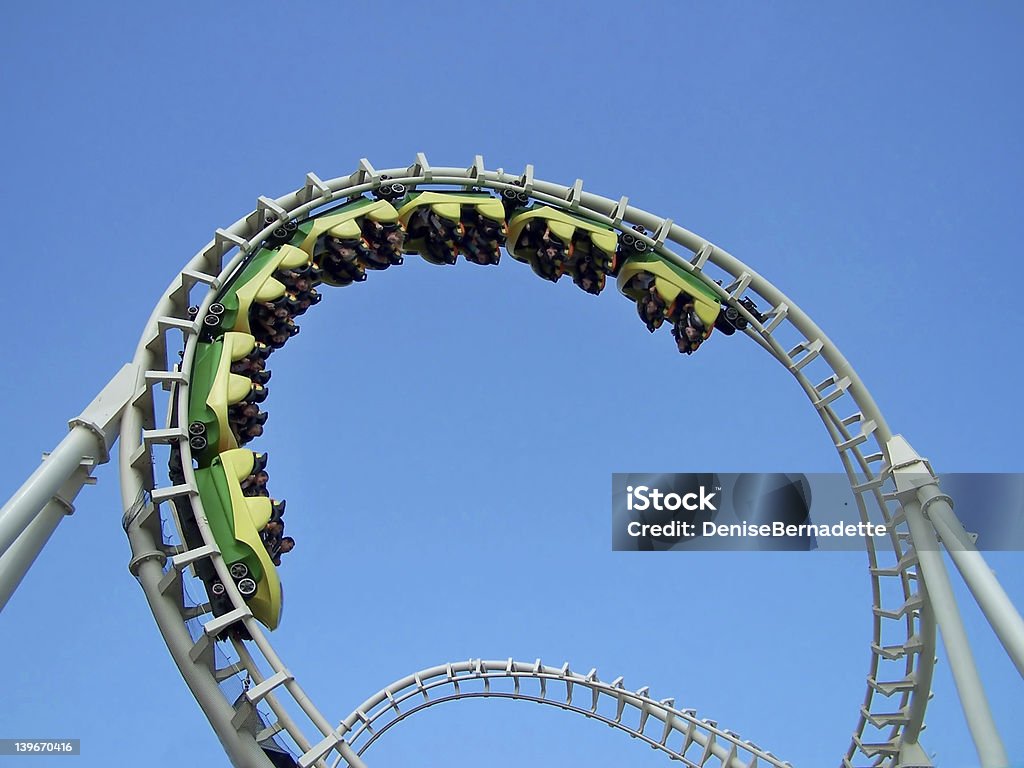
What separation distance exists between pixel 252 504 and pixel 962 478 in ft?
22.5

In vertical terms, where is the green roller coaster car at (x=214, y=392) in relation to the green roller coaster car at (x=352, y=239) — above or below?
below

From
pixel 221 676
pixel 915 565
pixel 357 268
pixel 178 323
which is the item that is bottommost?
pixel 221 676

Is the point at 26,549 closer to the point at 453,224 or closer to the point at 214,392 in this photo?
the point at 214,392

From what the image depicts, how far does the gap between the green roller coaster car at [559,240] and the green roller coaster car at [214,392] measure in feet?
11.2

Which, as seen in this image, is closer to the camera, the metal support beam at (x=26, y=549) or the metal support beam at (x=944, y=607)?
the metal support beam at (x=944, y=607)

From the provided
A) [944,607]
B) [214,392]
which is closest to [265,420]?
[214,392]

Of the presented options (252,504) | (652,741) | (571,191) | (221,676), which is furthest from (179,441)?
(652,741)

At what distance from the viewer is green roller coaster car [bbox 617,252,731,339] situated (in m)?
12.6

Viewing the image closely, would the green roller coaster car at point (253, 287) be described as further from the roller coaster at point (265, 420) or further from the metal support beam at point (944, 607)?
the metal support beam at point (944, 607)

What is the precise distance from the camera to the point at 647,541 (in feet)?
35.9

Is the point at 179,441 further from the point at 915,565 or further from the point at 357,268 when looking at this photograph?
the point at 915,565

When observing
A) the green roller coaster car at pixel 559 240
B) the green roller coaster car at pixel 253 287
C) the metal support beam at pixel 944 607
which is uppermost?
the green roller coaster car at pixel 559 240

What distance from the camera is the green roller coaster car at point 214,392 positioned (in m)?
10.0

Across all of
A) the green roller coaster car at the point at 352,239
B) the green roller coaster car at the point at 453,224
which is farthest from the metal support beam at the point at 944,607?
the green roller coaster car at the point at 352,239
